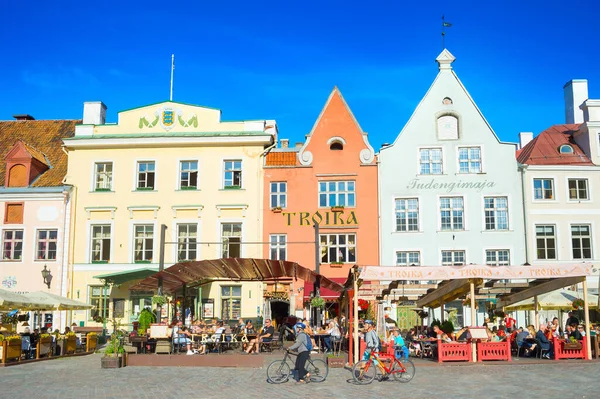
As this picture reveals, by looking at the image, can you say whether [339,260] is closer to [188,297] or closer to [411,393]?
[188,297]

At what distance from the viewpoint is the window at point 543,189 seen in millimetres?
33094

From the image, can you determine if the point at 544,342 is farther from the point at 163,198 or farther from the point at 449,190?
the point at 163,198

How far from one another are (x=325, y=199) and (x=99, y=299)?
12.1m

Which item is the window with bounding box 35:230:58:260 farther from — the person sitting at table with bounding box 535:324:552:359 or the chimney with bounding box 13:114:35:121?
the person sitting at table with bounding box 535:324:552:359

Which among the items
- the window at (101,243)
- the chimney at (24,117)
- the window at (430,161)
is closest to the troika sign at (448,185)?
the window at (430,161)

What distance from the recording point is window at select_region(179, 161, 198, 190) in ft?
113

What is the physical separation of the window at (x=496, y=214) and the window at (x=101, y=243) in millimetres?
18684

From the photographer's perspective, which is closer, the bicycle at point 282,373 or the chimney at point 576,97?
the bicycle at point 282,373

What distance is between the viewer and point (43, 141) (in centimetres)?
3816

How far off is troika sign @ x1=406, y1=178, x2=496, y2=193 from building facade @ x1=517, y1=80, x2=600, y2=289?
6.68 feet

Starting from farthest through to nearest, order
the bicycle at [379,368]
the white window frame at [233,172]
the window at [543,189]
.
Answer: the white window frame at [233,172] → the window at [543,189] → the bicycle at [379,368]

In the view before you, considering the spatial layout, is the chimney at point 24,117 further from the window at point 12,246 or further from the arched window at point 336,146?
the arched window at point 336,146

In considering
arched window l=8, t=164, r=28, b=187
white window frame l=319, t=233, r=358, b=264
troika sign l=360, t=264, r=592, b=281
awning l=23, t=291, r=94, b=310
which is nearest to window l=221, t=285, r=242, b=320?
white window frame l=319, t=233, r=358, b=264

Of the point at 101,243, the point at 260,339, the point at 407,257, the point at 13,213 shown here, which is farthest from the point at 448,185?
the point at 13,213
